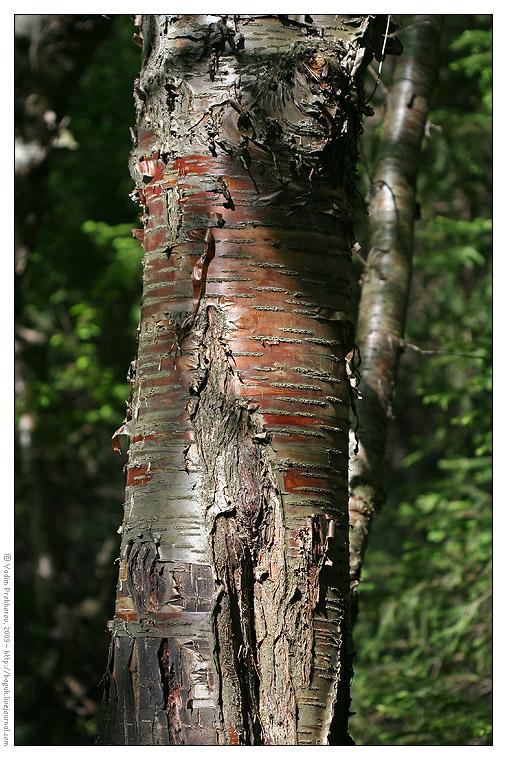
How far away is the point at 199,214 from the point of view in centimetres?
138

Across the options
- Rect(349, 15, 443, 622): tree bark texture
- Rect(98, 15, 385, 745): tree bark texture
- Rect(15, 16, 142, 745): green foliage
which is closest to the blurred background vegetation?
Rect(15, 16, 142, 745): green foliage

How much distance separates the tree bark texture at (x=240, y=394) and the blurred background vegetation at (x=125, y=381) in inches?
101

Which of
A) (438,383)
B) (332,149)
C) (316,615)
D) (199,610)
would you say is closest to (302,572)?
(316,615)

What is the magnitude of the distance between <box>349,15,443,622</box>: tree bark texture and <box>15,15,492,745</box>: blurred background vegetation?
1.37 m

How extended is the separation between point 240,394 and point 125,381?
4764mm

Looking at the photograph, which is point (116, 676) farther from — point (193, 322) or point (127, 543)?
point (193, 322)

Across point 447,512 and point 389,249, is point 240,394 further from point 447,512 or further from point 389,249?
point 447,512

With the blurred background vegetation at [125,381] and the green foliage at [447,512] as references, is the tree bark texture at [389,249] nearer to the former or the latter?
the green foliage at [447,512]

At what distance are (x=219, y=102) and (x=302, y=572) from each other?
0.92 meters

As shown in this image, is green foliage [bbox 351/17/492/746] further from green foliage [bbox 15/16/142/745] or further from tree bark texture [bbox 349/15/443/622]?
green foliage [bbox 15/16/142/745]

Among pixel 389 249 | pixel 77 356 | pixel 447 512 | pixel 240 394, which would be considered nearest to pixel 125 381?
pixel 77 356

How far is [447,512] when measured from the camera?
17.1ft

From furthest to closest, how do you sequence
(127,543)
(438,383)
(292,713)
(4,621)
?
(438,383), (4,621), (127,543), (292,713)

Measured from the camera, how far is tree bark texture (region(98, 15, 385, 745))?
124cm
